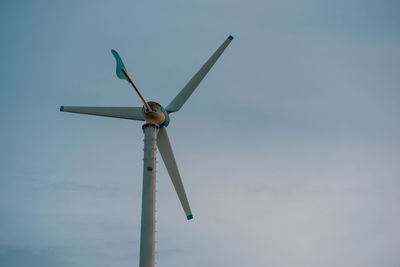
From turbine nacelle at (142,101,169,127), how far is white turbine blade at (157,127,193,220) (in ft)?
2.13

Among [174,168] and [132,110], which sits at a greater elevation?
[132,110]

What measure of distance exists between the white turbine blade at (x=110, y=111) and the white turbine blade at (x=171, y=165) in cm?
233

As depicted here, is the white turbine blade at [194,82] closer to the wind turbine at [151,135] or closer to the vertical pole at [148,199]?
the wind turbine at [151,135]

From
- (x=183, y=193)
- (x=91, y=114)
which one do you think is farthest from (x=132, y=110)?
(x=183, y=193)

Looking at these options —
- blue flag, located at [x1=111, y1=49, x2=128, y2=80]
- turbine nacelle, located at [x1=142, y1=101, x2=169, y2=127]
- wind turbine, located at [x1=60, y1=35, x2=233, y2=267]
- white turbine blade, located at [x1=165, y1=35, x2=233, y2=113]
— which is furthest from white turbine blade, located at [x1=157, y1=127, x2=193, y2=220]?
blue flag, located at [x1=111, y1=49, x2=128, y2=80]

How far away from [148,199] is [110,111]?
830 centimetres

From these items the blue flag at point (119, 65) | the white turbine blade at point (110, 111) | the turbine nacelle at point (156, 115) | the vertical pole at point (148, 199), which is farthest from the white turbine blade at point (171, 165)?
the blue flag at point (119, 65)

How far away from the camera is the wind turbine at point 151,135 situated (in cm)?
2423

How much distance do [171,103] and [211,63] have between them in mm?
4913

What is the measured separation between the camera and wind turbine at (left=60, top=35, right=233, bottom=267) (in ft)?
79.5

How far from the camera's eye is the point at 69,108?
96.8 feet

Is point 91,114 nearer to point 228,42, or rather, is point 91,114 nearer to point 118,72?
point 118,72

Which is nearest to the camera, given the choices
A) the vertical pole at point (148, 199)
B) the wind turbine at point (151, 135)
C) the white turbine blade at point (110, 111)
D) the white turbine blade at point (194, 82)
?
the vertical pole at point (148, 199)

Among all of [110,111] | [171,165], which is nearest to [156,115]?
[171,165]
